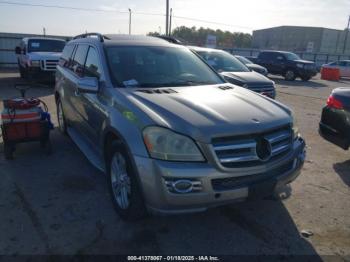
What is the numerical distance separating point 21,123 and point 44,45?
10167mm

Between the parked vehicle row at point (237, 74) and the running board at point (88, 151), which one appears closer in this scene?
the running board at point (88, 151)

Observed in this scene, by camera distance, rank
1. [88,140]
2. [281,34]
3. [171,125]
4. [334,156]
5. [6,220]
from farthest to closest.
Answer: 1. [281,34]
2. [334,156]
3. [88,140]
4. [6,220]
5. [171,125]

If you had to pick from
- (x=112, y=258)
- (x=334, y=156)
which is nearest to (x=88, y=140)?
(x=112, y=258)

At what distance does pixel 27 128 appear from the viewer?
192 inches

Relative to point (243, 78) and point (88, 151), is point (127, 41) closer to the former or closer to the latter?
point (88, 151)

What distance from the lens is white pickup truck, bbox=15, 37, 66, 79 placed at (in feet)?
40.7

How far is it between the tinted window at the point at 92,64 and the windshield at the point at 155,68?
0.61ft

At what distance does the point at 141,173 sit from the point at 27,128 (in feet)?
9.63

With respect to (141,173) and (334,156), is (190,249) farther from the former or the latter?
(334,156)

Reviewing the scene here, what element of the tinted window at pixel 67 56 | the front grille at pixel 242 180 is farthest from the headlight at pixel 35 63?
the front grille at pixel 242 180

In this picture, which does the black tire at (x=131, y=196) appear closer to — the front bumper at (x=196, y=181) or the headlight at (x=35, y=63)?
the front bumper at (x=196, y=181)

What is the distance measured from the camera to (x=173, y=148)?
2670 mm

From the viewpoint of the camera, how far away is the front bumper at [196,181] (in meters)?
2.60

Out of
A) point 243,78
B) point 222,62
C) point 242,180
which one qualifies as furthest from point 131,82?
point 222,62
